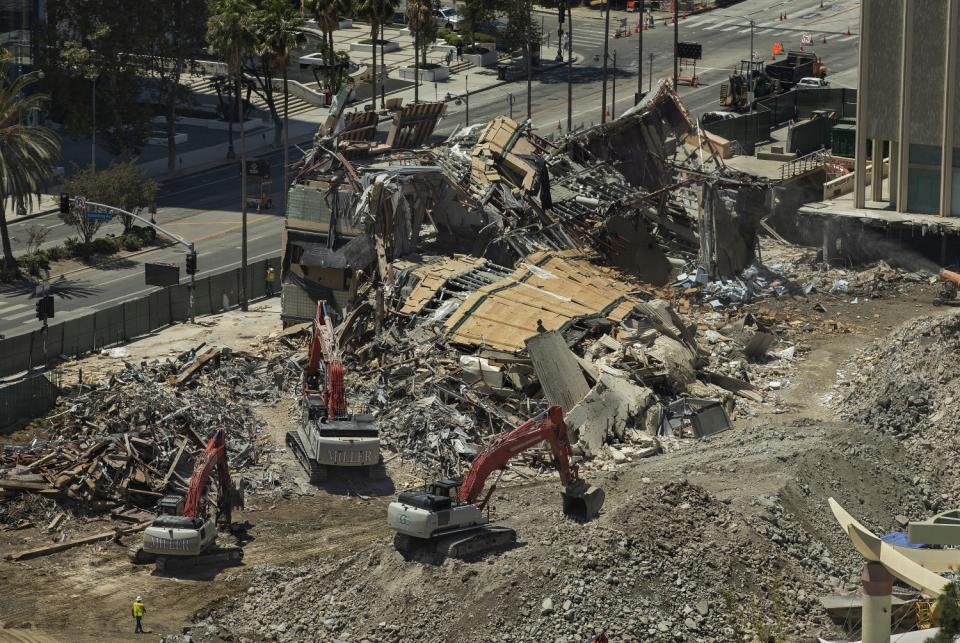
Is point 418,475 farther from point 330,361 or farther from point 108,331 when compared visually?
point 108,331

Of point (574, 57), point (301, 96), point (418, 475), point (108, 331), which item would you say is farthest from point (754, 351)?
point (574, 57)

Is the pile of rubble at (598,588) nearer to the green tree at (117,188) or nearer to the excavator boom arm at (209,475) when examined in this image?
the excavator boom arm at (209,475)

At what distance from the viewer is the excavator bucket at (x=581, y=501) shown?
4169 centimetres

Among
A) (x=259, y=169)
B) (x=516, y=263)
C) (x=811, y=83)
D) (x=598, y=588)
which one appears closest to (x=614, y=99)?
(x=811, y=83)

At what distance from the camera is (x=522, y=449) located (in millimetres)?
42750

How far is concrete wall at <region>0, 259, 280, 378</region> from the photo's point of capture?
58594mm

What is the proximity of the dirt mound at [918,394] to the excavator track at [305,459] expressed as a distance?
15.5 m

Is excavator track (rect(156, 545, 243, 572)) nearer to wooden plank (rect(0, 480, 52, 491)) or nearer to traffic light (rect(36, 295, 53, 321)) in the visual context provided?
wooden plank (rect(0, 480, 52, 491))

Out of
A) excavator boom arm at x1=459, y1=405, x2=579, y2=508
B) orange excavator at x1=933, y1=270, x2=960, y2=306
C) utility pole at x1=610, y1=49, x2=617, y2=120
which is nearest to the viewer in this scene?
excavator boom arm at x1=459, y1=405, x2=579, y2=508

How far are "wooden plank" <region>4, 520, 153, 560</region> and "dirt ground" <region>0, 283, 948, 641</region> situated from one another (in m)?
Answer: 0.27

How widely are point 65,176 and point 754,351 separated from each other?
43.8 meters

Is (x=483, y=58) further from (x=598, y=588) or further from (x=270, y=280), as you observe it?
(x=598, y=588)

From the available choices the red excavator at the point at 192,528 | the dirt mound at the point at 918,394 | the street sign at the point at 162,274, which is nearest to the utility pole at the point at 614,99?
the street sign at the point at 162,274

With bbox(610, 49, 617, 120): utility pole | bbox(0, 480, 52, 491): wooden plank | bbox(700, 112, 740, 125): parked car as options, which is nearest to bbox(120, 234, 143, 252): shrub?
bbox(610, 49, 617, 120): utility pole
